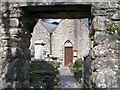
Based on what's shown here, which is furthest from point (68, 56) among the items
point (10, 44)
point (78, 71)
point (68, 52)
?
point (10, 44)

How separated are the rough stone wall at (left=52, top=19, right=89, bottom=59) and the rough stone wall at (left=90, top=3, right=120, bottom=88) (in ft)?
69.6

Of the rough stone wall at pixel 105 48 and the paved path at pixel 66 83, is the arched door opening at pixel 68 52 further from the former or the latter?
the rough stone wall at pixel 105 48

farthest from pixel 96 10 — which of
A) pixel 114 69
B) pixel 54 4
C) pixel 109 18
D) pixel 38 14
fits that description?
pixel 38 14

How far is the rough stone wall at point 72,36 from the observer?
84.4 feet

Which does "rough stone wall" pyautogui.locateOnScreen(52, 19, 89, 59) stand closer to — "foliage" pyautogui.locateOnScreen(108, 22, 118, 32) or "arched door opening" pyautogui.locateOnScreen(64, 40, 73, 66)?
"arched door opening" pyautogui.locateOnScreen(64, 40, 73, 66)

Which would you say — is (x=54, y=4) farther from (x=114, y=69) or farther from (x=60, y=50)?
(x=60, y=50)

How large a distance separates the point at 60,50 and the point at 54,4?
22081mm

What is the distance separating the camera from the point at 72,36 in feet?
85.6

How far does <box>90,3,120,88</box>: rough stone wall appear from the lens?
163 inches

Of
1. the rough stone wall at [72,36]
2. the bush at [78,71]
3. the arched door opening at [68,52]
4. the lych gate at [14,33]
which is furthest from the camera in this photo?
the arched door opening at [68,52]

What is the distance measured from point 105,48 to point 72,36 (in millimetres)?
21899

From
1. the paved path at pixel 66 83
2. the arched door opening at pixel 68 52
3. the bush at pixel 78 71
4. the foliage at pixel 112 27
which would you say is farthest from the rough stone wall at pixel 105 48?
the arched door opening at pixel 68 52

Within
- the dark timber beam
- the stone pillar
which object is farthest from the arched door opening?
the stone pillar

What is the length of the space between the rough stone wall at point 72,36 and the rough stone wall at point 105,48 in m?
21.2
